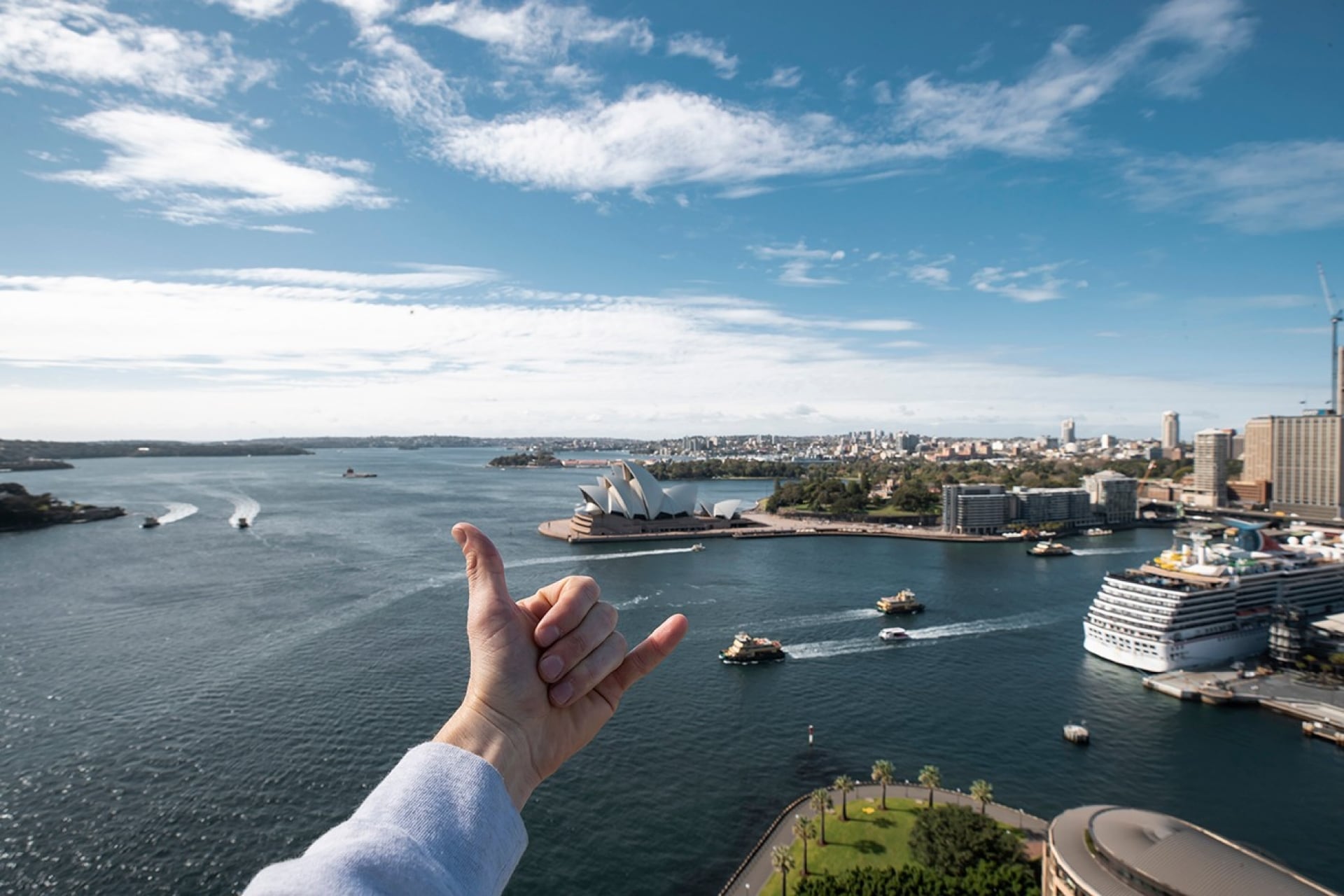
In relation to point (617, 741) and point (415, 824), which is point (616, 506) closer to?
point (617, 741)

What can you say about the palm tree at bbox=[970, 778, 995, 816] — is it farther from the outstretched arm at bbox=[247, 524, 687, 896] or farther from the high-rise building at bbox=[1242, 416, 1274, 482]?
the high-rise building at bbox=[1242, 416, 1274, 482]

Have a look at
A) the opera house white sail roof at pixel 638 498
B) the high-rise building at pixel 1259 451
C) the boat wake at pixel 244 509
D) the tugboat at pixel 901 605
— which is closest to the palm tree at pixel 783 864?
the tugboat at pixel 901 605

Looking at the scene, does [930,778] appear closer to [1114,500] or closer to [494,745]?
[494,745]

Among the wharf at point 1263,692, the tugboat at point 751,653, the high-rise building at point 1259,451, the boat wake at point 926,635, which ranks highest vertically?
the high-rise building at point 1259,451

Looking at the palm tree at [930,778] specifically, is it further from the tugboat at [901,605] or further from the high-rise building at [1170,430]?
the high-rise building at [1170,430]

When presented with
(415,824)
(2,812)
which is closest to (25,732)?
(2,812)

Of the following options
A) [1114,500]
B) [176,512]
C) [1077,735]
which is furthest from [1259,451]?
[176,512]

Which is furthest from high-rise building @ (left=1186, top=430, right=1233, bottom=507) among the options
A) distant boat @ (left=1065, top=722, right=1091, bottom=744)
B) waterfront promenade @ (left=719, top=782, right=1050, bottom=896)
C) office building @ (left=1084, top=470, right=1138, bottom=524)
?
waterfront promenade @ (left=719, top=782, right=1050, bottom=896)
